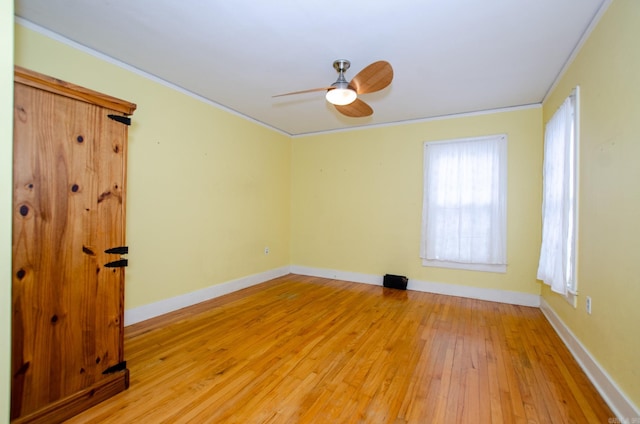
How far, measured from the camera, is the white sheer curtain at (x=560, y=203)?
8.05 feet

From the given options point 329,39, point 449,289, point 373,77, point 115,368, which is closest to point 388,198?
point 449,289

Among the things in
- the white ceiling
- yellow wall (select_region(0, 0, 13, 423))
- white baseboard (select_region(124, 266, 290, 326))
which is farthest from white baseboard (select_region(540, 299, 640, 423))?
white baseboard (select_region(124, 266, 290, 326))

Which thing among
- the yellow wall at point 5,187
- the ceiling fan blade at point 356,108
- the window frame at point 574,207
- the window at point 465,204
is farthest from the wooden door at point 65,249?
the window at point 465,204

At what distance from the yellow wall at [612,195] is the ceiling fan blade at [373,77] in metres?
1.44

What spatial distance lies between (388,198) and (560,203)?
2257 mm

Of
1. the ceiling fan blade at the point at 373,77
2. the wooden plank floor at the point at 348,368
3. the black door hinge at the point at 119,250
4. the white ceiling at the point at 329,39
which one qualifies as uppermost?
the white ceiling at the point at 329,39

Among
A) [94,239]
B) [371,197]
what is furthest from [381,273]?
[94,239]

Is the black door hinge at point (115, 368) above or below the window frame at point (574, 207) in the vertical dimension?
below

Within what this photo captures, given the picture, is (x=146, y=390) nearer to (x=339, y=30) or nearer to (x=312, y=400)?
(x=312, y=400)

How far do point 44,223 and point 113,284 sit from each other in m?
0.52

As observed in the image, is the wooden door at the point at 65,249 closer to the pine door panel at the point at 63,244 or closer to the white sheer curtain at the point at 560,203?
the pine door panel at the point at 63,244

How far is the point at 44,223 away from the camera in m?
1.51

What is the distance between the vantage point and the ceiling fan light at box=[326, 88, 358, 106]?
8.18 ft

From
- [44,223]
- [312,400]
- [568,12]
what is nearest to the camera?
[44,223]
